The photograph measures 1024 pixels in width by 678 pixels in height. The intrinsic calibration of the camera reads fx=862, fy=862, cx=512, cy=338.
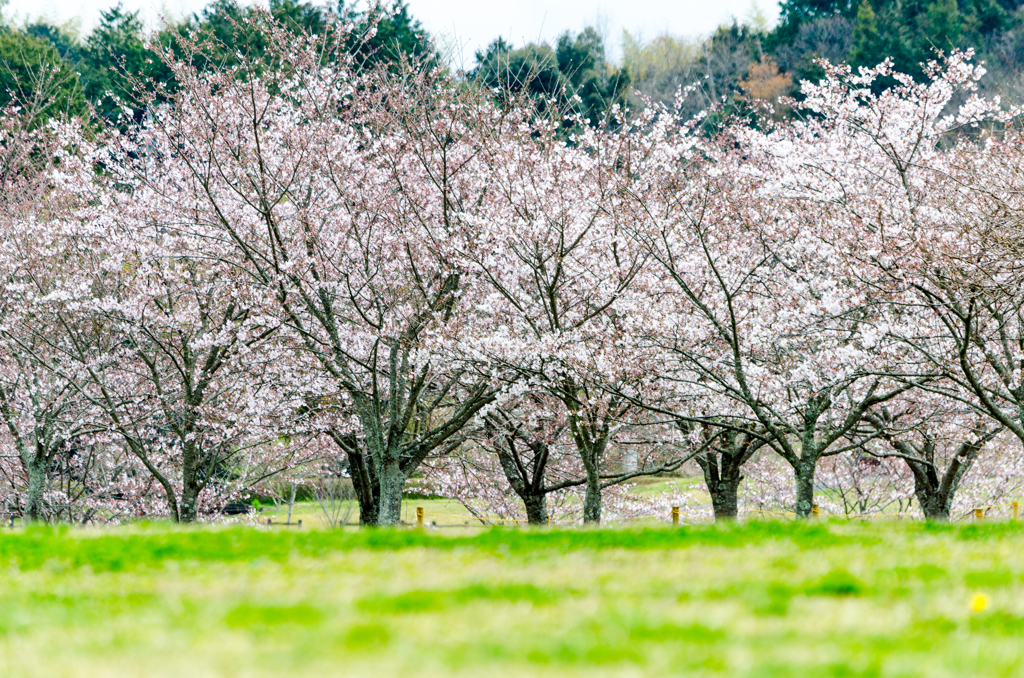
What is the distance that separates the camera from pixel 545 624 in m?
3.84

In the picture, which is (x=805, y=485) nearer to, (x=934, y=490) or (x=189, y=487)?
(x=934, y=490)

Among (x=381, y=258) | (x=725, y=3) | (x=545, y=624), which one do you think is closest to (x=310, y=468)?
(x=381, y=258)

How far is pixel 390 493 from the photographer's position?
13.0m

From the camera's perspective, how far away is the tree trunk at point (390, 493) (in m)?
13.0

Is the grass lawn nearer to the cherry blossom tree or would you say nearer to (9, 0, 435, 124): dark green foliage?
the cherry blossom tree

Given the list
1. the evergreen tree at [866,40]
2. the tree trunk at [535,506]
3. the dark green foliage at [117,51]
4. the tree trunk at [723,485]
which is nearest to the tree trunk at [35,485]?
the tree trunk at [535,506]

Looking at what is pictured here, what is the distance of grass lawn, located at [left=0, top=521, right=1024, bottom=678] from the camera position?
10.8 ft

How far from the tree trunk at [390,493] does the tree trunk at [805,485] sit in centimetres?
581

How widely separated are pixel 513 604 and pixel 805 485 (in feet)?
29.3

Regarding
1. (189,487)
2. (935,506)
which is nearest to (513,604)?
(189,487)

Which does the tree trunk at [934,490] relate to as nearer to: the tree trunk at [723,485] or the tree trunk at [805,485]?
the tree trunk at [723,485]

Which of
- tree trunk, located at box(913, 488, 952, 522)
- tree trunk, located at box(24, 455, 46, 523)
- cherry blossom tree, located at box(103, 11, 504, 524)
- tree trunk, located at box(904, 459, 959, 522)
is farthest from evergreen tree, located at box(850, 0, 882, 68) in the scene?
tree trunk, located at box(24, 455, 46, 523)

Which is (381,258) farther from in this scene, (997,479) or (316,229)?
(997,479)

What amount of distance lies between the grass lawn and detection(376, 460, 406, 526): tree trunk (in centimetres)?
634
